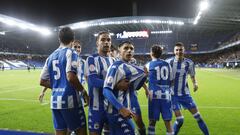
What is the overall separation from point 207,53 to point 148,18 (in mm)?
26732

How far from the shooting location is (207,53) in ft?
289

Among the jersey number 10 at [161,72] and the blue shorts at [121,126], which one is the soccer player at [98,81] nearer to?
the blue shorts at [121,126]

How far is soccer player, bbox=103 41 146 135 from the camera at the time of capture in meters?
3.90

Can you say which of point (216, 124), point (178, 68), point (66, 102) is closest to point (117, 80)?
point (66, 102)

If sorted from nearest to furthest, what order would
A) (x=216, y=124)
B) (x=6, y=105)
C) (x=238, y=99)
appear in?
(x=216, y=124)
(x=6, y=105)
(x=238, y=99)

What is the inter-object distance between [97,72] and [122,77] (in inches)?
34.1

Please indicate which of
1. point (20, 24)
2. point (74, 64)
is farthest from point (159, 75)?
point (20, 24)

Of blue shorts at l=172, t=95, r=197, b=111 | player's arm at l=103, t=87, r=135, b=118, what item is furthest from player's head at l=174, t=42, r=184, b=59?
player's arm at l=103, t=87, r=135, b=118

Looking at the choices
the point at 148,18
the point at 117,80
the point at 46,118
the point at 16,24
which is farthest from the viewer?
the point at 148,18

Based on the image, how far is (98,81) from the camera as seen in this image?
4.73 metres

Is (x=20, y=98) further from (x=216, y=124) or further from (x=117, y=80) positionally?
(x=117, y=80)

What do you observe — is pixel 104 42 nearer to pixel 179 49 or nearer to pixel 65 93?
pixel 65 93

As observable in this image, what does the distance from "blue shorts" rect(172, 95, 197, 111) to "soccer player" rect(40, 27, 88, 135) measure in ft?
9.46

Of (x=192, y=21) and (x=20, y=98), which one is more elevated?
(x=192, y=21)
